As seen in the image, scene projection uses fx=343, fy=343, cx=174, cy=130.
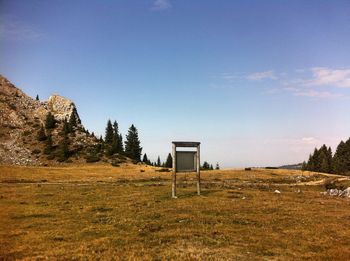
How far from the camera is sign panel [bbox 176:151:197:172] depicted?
97.5ft

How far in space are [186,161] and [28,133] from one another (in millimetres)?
122156

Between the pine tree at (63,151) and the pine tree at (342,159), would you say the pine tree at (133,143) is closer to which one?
the pine tree at (63,151)

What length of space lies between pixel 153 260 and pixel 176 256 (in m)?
0.90

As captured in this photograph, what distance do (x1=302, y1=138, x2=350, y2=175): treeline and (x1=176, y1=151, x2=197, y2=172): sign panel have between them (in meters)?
129

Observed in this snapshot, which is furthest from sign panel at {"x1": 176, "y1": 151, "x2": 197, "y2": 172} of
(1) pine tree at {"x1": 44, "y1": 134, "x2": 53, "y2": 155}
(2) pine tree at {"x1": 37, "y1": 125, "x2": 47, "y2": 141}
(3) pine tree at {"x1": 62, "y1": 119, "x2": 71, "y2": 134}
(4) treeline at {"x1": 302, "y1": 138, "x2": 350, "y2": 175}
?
(4) treeline at {"x1": 302, "y1": 138, "x2": 350, "y2": 175}

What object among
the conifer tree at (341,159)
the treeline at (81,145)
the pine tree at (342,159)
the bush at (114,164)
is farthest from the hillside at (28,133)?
the pine tree at (342,159)

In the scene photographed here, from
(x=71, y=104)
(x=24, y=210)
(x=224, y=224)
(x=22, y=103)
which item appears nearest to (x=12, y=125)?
(x=22, y=103)

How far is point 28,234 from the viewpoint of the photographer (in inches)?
615

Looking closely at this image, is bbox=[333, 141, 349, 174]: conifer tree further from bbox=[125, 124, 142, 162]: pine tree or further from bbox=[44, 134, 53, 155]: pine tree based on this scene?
bbox=[44, 134, 53, 155]: pine tree

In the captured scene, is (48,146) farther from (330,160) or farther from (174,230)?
(330,160)

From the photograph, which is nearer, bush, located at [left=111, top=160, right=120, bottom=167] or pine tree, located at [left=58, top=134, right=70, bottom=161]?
bush, located at [left=111, top=160, right=120, bottom=167]

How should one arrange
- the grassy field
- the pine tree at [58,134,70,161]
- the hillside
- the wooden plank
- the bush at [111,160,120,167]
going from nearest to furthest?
the grassy field, the wooden plank, the bush at [111,160,120,167], the pine tree at [58,134,70,161], the hillside

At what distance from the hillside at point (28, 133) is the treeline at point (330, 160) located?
99950 millimetres

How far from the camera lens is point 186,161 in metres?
30.2
